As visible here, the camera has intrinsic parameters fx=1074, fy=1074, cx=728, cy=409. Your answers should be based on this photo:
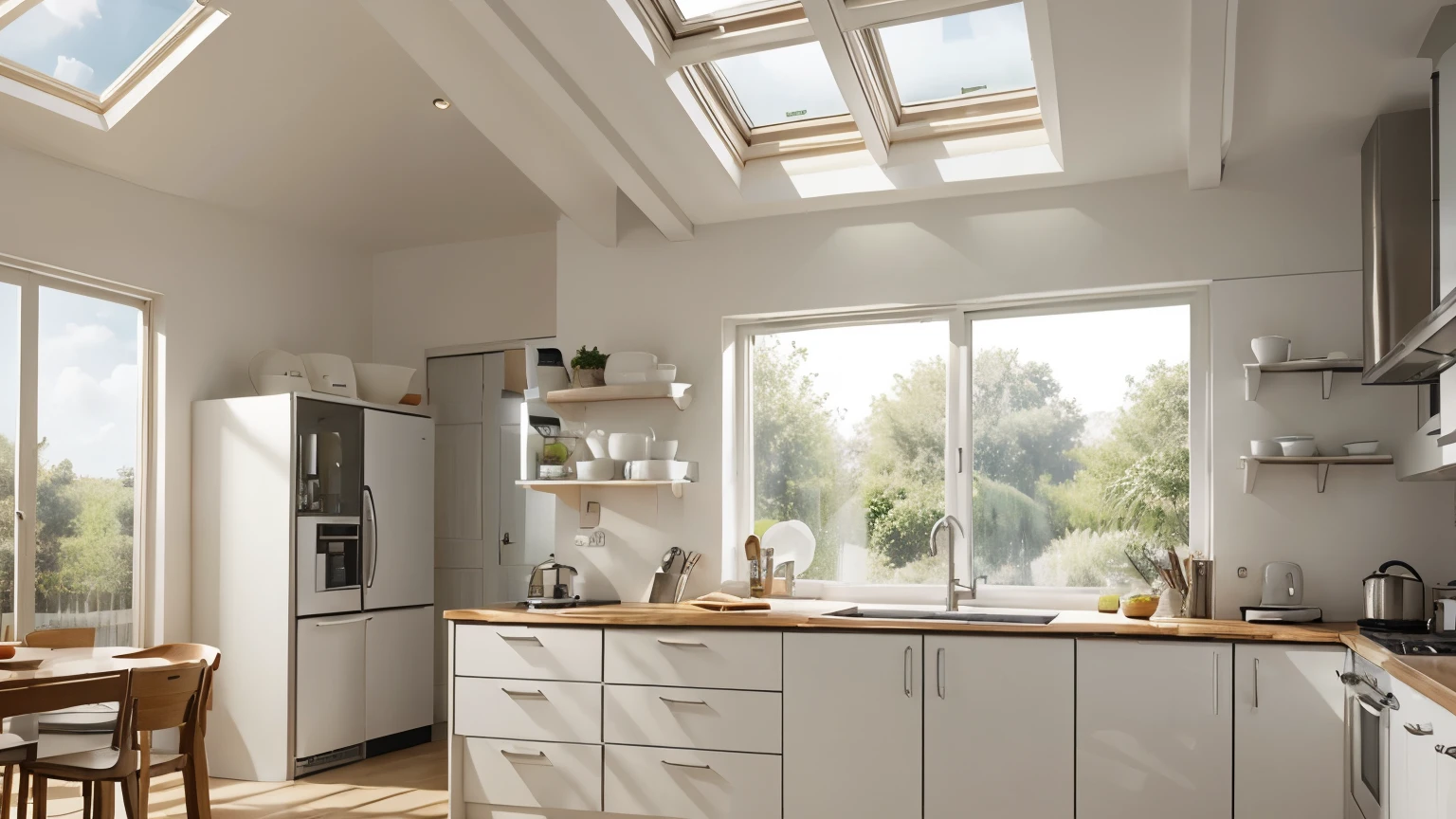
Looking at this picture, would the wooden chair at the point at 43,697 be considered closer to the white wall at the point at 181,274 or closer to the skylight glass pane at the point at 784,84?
the white wall at the point at 181,274

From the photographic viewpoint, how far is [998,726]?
11.4ft

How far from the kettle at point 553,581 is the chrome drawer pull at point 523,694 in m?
0.51

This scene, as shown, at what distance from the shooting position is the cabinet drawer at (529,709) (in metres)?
3.93

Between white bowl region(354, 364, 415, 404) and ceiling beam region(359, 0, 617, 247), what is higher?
ceiling beam region(359, 0, 617, 247)

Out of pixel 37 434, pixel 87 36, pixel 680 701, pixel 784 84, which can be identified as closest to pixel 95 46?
pixel 87 36

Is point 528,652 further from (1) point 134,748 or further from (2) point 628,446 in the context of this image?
(1) point 134,748

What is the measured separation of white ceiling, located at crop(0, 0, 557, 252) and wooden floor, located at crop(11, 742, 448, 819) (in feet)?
8.75

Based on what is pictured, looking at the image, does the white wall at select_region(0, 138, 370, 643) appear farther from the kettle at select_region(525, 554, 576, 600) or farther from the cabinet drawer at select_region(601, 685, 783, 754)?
the cabinet drawer at select_region(601, 685, 783, 754)

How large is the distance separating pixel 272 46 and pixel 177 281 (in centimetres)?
137

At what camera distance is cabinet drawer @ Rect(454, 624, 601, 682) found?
3.95 metres

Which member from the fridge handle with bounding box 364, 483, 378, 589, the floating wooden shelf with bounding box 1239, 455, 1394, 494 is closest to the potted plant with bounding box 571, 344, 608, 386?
the fridge handle with bounding box 364, 483, 378, 589

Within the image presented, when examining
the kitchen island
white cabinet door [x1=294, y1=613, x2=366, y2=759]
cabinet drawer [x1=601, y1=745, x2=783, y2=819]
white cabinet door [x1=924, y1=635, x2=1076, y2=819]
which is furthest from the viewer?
white cabinet door [x1=294, y1=613, x2=366, y2=759]

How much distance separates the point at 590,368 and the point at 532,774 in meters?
1.63

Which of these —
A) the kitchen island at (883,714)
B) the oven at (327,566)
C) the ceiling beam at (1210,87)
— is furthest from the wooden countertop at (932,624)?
the ceiling beam at (1210,87)
